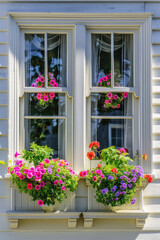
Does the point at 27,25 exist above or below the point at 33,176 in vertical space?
above

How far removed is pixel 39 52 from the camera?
4.41 metres

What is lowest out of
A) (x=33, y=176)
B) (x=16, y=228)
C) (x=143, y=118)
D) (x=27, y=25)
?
(x=16, y=228)

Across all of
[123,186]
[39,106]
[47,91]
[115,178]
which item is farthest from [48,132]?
[123,186]

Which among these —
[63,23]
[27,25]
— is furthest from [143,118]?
[27,25]

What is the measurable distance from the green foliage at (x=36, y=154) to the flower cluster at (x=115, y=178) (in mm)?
467

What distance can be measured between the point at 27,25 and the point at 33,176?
1.80m

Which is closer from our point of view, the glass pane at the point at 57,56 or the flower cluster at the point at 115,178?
the flower cluster at the point at 115,178

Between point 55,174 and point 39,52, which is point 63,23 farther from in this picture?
point 55,174

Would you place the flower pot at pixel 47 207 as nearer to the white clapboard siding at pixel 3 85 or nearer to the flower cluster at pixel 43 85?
the flower cluster at pixel 43 85

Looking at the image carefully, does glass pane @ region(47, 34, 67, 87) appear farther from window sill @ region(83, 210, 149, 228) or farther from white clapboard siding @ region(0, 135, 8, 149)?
window sill @ region(83, 210, 149, 228)

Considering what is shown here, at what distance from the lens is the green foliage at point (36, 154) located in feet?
13.3

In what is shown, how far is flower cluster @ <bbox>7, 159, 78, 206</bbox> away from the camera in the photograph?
392cm

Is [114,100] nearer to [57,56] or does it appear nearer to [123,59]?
[123,59]

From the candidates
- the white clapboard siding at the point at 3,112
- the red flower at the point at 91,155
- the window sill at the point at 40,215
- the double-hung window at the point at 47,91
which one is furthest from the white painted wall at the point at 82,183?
the red flower at the point at 91,155
